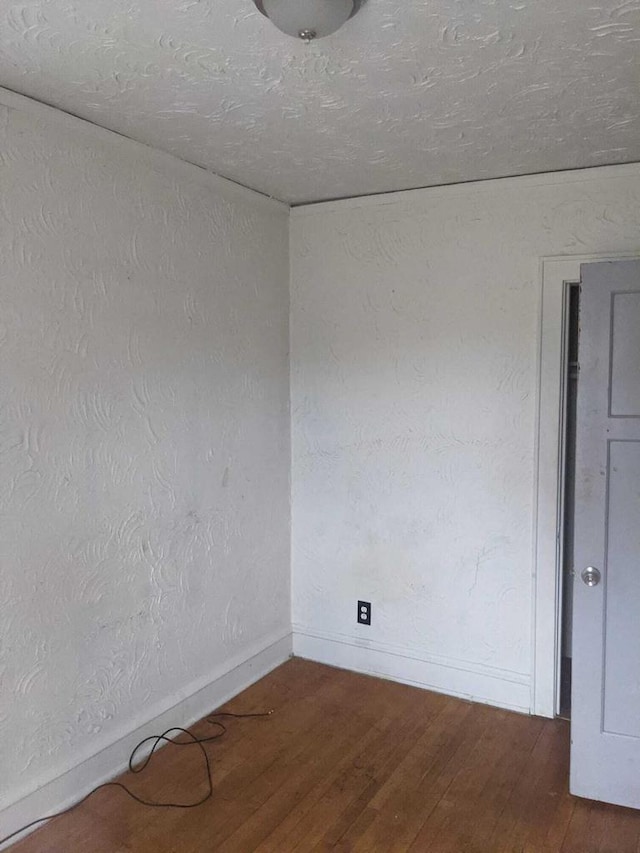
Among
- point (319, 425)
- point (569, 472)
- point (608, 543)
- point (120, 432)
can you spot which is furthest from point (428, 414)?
point (120, 432)

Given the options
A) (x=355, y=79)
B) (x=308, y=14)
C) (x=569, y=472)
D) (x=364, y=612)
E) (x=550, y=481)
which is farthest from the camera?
(x=364, y=612)

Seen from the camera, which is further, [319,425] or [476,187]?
[319,425]

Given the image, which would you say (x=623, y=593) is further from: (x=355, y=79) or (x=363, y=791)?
(x=355, y=79)

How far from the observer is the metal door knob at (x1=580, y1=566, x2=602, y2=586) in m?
2.38

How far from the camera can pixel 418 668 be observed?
3.25 metres

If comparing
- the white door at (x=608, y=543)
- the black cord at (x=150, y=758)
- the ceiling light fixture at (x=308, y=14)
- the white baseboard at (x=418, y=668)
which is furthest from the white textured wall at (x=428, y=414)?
the ceiling light fixture at (x=308, y=14)

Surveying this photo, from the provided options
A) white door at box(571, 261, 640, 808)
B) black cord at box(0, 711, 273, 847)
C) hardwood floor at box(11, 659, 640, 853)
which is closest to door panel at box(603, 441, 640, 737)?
white door at box(571, 261, 640, 808)

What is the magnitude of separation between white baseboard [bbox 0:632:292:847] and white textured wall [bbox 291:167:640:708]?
0.96 feet

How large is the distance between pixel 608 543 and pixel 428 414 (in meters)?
1.06

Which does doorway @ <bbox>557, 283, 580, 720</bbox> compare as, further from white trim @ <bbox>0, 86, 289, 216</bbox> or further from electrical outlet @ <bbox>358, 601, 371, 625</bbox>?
white trim @ <bbox>0, 86, 289, 216</bbox>

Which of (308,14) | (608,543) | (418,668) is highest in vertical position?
(308,14)

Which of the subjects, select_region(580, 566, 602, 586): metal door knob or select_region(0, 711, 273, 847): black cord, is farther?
select_region(580, 566, 602, 586): metal door knob

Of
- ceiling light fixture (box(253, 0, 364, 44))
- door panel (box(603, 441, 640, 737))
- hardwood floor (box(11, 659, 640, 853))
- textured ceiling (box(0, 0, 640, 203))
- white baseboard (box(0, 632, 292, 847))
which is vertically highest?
textured ceiling (box(0, 0, 640, 203))

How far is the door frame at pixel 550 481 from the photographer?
2838mm
